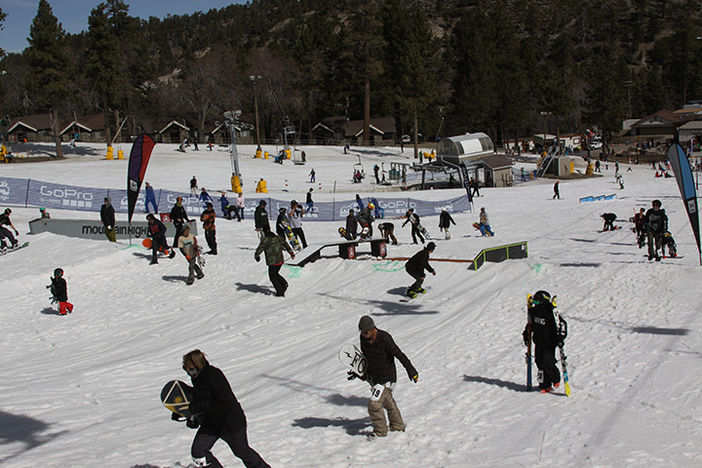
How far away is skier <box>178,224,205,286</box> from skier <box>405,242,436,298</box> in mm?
5616

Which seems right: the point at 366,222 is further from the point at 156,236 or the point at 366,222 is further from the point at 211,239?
the point at 156,236

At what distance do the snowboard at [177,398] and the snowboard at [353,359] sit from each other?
1.74 m

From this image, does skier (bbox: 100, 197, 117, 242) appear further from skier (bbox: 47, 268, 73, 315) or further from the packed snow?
skier (bbox: 47, 268, 73, 315)

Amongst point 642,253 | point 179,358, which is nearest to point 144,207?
point 179,358

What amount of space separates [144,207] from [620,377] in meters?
22.9

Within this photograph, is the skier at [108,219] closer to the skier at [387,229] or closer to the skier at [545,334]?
the skier at [387,229]

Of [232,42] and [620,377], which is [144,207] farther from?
[232,42]

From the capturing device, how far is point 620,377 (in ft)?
24.7

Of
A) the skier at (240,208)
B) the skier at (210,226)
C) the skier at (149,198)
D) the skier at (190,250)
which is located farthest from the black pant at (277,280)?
the skier at (149,198)

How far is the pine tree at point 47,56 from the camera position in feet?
155

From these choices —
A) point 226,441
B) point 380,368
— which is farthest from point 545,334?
point 226,441

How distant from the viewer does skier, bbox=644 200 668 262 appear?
1346 cm

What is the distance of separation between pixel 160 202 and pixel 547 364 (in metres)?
23.1

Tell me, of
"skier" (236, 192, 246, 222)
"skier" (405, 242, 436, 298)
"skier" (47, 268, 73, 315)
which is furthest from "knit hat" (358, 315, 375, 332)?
"skier" (236, 192, 246, 222)
